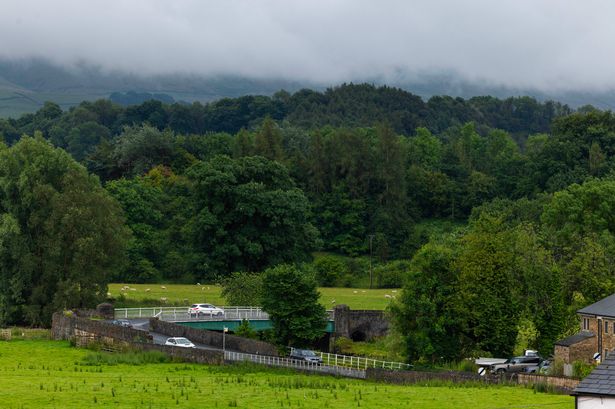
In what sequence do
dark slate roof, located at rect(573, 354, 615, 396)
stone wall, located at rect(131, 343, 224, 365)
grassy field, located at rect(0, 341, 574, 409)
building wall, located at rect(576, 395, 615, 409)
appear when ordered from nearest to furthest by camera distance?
1. building wall, located at rect(576, 395, 615, 409)
2. dark slate roof, located at rect(573, 354, 615, 396)
3. grassy field, located at rect(0, 341, 574, 409)
4. stone wall, located at rect(131, 343, 224, 365)

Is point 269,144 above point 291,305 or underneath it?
above

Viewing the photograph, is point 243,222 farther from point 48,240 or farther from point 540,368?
point 540,368

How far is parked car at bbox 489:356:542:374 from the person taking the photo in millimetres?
68250

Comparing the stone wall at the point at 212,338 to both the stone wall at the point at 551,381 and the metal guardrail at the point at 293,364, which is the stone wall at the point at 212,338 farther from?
the stone wall at the point at 551,381

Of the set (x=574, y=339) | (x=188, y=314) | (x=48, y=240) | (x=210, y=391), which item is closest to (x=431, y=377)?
(x=574, y=339)

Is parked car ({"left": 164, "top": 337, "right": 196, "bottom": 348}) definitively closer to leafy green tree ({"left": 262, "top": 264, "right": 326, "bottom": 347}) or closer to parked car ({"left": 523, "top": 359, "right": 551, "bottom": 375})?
leafy green tree ({"left": 262, "top": 264, "right": 326, "bottom": 347})

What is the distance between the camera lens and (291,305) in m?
79.2

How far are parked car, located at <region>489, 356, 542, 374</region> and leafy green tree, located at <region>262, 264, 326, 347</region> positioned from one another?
46.9 feet

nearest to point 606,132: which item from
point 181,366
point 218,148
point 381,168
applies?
point 381,168

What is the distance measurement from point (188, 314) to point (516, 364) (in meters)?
29.1

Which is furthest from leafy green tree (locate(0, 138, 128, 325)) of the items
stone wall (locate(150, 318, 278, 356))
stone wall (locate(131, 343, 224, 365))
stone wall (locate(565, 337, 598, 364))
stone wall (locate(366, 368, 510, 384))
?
stone wall (locate(565, 337, 598, 364))

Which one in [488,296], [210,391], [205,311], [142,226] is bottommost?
[210,391]

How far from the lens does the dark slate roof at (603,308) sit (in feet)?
233

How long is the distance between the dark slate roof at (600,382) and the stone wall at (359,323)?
5578 cm
